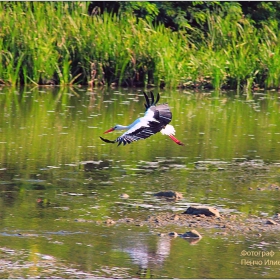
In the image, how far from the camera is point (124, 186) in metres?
8.51

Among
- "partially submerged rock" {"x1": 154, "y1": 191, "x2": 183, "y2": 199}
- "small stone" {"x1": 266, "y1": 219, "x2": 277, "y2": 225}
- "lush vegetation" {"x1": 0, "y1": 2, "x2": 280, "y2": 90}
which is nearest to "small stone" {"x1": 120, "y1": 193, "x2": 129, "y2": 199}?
"partially submerged rock" {"x1": 154, "y1": 191, "x2": 183, "y2": 199}

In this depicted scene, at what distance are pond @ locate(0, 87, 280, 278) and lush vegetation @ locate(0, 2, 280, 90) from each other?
1741 millimetres

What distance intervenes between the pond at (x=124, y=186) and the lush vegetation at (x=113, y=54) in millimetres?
1741

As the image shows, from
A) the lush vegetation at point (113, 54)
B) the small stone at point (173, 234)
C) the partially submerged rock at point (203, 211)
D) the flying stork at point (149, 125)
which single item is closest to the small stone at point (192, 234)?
the small stone at point (173, 234)

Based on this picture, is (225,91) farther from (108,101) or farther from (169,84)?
(108,101)

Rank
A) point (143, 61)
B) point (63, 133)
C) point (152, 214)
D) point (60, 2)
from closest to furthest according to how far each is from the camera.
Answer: point (152, 214) < point (63, 133) < point (143, 61) < point (60, 2)

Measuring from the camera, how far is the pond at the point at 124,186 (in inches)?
244

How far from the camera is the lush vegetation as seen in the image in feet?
53.5

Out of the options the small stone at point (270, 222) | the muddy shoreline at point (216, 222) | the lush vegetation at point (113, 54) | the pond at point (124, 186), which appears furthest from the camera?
the lush vegetation at point (113, 54)

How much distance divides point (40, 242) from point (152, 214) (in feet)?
4.02

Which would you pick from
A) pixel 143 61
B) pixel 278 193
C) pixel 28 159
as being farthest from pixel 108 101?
pixel 278 193

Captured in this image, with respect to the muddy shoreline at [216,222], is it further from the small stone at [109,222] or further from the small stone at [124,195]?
the small stone at [124,195]

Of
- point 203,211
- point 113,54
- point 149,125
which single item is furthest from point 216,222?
point 113,54

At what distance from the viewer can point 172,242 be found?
666 cm
